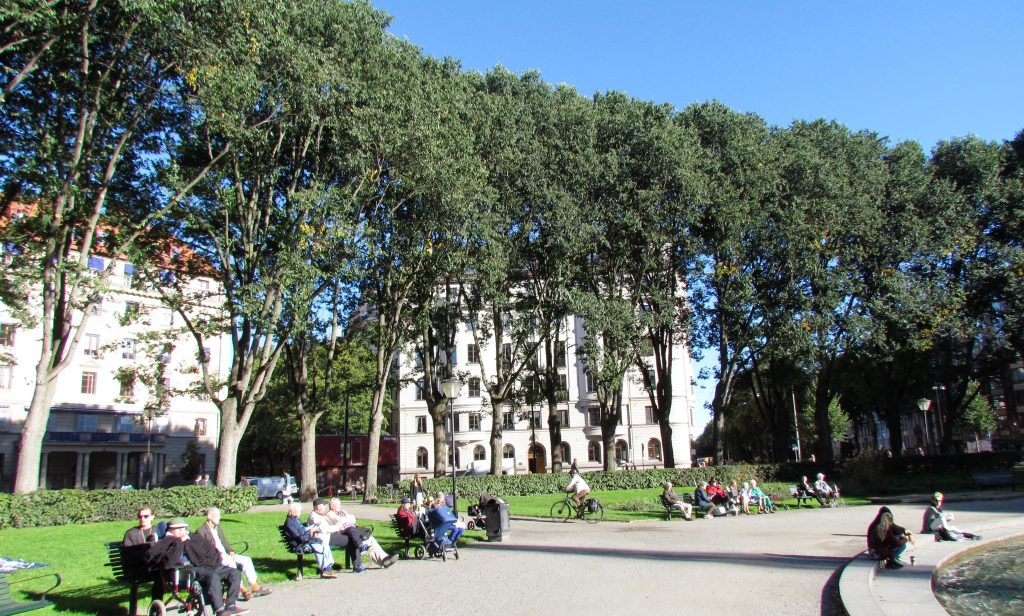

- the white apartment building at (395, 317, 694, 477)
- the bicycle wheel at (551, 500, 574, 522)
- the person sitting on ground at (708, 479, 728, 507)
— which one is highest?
the white apartment building at (395, 317, 694, 477)

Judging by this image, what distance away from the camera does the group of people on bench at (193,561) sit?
8.50m

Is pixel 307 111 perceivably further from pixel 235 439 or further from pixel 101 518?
pixel 101 518

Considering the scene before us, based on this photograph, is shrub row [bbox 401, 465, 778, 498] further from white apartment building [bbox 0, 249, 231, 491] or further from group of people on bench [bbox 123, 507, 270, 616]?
white apartment building [bbox 0, 249, 231, 491]

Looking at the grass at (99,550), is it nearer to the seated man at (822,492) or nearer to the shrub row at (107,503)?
the shrub row at (107,503)

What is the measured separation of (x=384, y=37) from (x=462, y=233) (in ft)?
24.7

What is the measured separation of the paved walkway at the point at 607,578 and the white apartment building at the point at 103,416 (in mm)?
40212

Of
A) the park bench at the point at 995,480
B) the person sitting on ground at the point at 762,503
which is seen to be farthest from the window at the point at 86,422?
the park bench at the point at 995,480

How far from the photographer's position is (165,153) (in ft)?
73.6

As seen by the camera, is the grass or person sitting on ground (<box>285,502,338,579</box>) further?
person sitting on ground (<box>285,502,338,579</box>)

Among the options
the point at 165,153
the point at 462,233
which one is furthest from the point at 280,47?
the point at 462,233

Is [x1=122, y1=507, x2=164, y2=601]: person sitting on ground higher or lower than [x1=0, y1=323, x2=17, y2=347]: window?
lower

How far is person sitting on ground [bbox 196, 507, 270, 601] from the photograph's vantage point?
918cm

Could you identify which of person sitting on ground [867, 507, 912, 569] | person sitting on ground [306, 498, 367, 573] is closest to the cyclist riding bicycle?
person sitting on ground [306, 498, 367, 573]

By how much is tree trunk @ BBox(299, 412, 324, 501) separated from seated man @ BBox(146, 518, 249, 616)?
1820 cm
